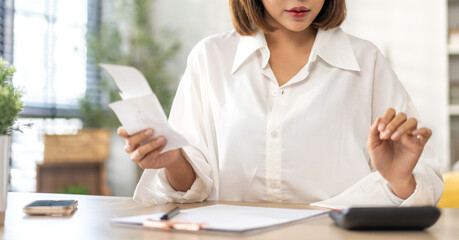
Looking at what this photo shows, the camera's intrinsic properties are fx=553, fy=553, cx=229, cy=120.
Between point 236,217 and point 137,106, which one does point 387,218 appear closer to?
point 236,217

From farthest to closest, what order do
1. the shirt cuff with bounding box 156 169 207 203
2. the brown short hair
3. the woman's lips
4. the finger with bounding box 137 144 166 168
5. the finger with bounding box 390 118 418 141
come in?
1. the brown short hair
2. the woman's lips
3. the shirt cuff with bounding box 156 169 207 203
4. the finger with bounding box 137 144 166 168
5. the finger with bounding box 390 118 418 141

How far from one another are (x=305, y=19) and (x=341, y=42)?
0.53 ft

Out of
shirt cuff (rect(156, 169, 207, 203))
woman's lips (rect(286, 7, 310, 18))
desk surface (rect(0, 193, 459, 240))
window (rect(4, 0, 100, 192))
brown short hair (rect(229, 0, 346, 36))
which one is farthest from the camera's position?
window (rect(4, 0, 100, 192))

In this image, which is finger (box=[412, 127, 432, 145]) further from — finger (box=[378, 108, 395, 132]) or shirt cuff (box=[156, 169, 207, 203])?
shirt cuff (box=[156, 169, 207, 203])

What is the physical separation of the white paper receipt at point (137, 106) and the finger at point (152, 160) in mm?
45

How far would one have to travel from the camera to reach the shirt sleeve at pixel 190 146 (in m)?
1.25

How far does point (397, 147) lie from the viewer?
1.06 metres

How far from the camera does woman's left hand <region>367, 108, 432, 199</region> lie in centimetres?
97

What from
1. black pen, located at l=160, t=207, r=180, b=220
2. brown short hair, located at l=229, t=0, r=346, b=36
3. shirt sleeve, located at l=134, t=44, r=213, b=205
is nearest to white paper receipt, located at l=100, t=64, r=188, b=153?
black pen, located at l=160, t=207, r=180, b=220

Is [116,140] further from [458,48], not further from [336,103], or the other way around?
[336,103]

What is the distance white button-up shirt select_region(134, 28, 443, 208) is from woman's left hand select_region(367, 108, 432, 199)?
0.26m

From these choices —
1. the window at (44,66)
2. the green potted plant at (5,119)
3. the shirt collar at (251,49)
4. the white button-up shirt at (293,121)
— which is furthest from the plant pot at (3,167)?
the window at (44,66)

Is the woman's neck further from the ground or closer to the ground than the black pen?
further from the ground

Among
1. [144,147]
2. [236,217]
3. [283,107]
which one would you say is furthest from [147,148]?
[283,107]
